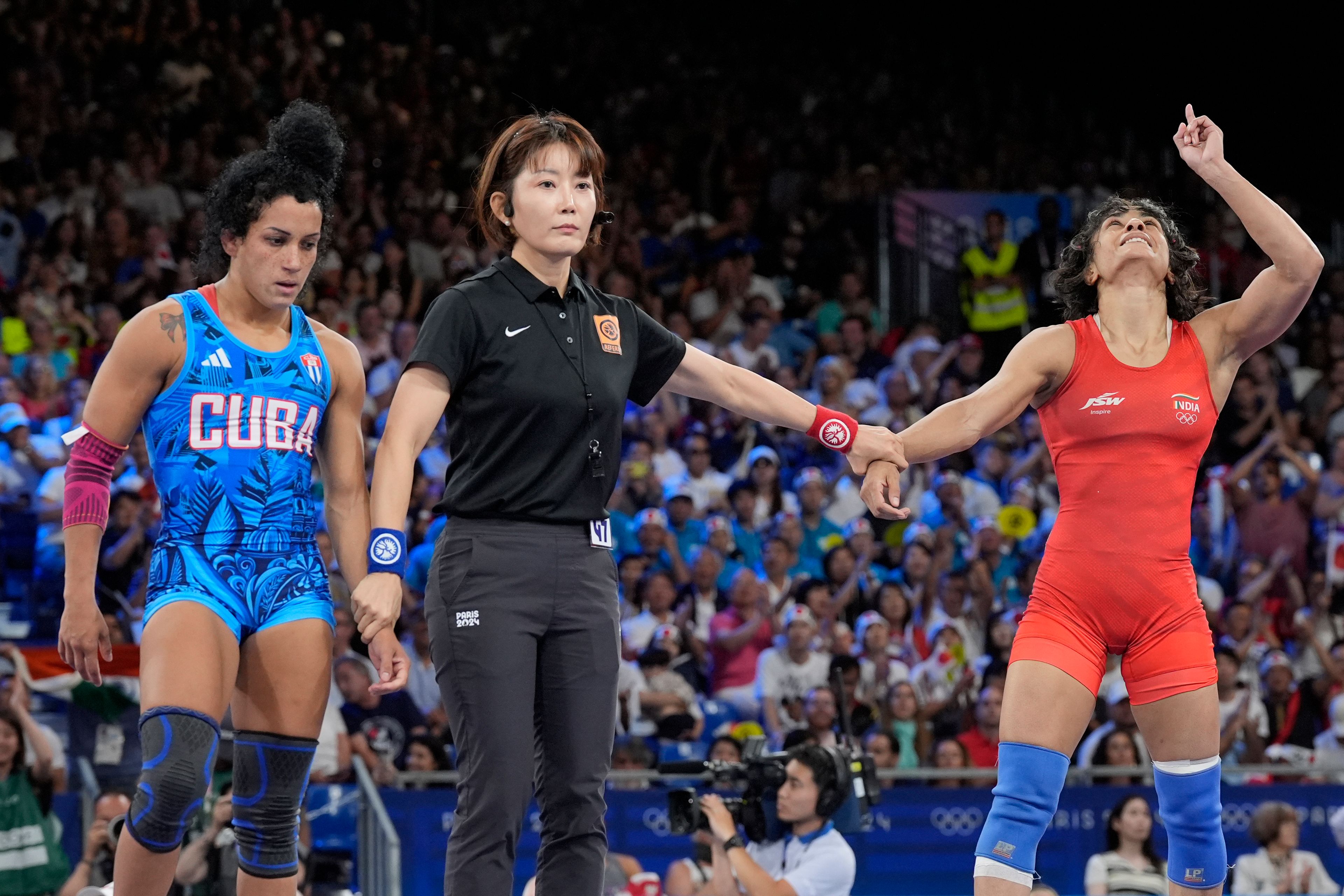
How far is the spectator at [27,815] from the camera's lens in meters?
7.48

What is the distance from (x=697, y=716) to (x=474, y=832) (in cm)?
562

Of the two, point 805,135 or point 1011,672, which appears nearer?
point 1011,672

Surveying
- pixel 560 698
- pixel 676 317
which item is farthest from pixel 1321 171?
pixel 560 698

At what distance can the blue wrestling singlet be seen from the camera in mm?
3947

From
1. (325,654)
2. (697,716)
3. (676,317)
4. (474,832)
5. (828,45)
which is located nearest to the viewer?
(474,832)

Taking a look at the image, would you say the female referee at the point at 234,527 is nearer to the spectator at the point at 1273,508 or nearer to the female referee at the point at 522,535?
the female referee at the point at 522,535

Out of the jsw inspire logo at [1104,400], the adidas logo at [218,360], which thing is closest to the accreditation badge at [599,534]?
the adidas logo at [218,360]

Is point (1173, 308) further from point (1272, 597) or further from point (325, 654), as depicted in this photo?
point (1272, 597)

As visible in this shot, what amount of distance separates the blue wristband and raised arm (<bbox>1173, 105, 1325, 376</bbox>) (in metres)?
2.38

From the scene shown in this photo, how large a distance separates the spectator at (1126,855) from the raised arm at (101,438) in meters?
5.78

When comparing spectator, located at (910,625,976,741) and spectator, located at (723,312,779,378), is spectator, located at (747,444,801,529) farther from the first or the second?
Result: spectator, located at (910,625,976,741)

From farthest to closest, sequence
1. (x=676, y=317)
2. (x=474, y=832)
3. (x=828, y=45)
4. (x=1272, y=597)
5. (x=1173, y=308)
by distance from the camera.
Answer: (x=828, y=45), (x=676, y=317), (x=1272, y=597), (x=1173, y=308), (x=474, y=832)

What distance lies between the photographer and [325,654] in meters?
4.03

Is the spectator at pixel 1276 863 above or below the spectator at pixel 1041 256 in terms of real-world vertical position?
below
